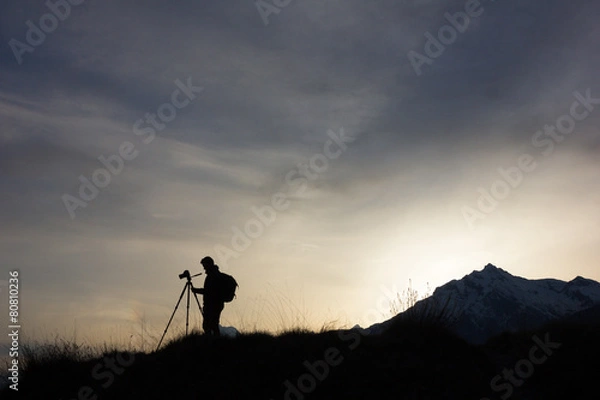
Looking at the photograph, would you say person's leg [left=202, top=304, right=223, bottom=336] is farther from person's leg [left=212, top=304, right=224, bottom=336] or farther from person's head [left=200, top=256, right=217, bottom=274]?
person's head [left=200, top=256, right=217, bottom=274]

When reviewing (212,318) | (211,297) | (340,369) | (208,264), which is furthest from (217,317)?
(340,369)

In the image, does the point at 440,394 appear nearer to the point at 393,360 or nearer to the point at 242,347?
the point at 393,360

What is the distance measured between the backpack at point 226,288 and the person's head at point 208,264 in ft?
1.11

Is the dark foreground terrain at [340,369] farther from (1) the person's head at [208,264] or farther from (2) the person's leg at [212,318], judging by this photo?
(1) the person's head at [208,264]

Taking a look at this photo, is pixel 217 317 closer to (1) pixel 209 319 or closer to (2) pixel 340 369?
(1) pixel 209 319

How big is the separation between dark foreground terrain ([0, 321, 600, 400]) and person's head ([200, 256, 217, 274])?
269cm

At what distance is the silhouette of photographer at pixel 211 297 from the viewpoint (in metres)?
15.5

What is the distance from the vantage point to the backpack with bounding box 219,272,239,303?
1568 cm

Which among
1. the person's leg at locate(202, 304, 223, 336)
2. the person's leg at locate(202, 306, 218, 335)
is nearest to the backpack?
the person's leg at locate(202, 304, 223, 336)

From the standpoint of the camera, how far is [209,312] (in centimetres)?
1555

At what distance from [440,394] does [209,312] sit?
7.70 meters

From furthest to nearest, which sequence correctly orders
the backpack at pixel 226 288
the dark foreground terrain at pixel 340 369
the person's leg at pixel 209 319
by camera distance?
the backpack at pixel 226 288 → the person's leg at pixel 209 319 → the dark foreground terrain at pixel 340 369

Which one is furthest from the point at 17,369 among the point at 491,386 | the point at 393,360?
the point at 491,386

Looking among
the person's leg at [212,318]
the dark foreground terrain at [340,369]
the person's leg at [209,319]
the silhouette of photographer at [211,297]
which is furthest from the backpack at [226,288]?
the dark foreground terrain at [340,369]
